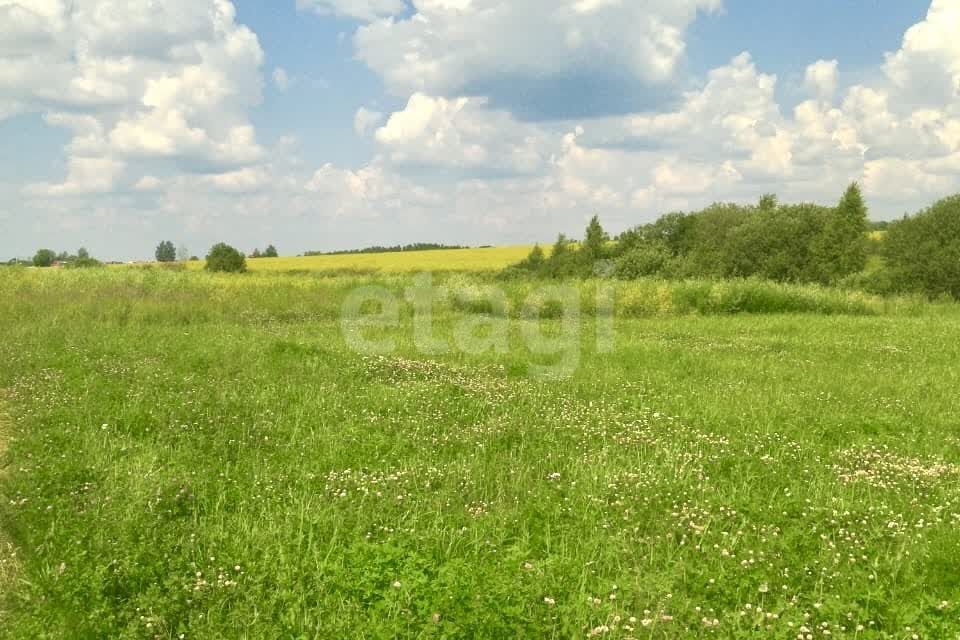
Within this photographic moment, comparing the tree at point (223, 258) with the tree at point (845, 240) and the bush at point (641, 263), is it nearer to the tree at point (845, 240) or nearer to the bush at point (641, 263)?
the bush at point (641, 263)

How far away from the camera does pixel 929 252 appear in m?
51.0

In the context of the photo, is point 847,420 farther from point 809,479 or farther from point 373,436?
point 373,436

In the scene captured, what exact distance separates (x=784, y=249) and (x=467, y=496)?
64205 millimetres

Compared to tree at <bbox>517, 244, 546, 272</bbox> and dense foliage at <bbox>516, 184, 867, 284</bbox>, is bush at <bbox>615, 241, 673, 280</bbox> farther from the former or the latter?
tree at <bbox>517, 244, 546, 272</bbox>

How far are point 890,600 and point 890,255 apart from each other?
5826 centimetres

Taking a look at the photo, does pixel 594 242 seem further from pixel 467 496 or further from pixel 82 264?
pixel 467 496

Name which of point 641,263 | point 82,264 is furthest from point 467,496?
point 641,263

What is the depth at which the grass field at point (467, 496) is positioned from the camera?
5012 mm

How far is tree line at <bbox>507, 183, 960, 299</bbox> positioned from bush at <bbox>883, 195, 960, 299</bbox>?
7 cm

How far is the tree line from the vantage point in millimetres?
51281

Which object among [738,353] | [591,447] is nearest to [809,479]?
[591,447]

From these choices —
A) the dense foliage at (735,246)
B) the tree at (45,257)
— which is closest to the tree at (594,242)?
the dense foliage at (735,246)

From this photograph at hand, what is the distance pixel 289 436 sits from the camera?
9.12 metres

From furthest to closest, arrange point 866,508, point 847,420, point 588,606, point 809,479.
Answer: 1. point 847,420
2. point 809,479
3. point 866,508
4. point 588,606
